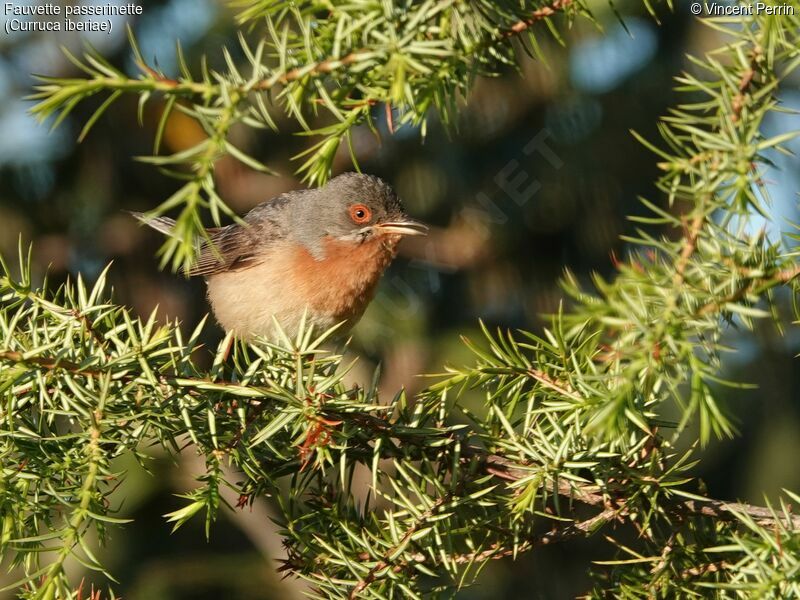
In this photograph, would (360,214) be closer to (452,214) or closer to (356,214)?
(356,214)

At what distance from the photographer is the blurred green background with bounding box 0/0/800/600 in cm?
605

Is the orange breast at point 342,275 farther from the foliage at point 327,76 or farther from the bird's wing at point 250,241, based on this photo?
the foliage at point 327,76

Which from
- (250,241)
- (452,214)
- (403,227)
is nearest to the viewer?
(403,227)

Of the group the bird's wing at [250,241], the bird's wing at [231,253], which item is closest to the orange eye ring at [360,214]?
the bird's wing at [250,241]

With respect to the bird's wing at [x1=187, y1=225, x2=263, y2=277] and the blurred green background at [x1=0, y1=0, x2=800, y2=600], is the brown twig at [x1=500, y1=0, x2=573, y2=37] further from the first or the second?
the blurred green background at [x1=0, y1=0, x2=800, y2=600]

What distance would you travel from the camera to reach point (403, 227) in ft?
16.0

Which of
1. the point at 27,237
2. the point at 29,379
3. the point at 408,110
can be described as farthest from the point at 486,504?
the point at 27,237

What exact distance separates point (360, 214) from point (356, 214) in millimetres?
25

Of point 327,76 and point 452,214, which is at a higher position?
point 327,76

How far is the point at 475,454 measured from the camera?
A: 7.45 feet

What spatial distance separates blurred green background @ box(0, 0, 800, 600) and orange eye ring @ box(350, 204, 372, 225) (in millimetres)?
1475

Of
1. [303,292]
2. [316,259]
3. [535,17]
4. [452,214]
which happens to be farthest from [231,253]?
[535,17]

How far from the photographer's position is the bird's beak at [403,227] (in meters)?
4.82

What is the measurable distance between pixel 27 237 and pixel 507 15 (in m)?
5.29
